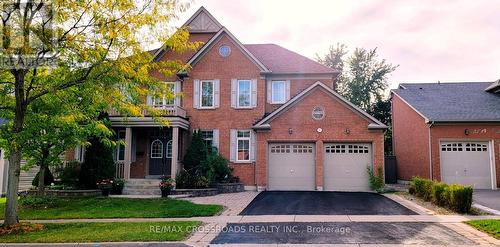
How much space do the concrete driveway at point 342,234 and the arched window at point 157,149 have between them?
1130 centimetres

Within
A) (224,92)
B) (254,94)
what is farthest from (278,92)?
(224,92)

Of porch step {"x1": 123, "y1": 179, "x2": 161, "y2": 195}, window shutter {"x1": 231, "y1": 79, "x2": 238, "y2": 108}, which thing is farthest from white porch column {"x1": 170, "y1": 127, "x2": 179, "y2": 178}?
window shutter {"x1": 231, "y1": 79, "x2": 238, "y2": 108}

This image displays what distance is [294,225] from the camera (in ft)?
32.4

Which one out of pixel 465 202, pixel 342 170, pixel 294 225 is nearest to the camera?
pixel 294 225

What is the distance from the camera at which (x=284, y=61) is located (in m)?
21.9

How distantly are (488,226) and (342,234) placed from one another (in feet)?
12.5

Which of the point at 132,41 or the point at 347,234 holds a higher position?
Answer: the point at 132,41

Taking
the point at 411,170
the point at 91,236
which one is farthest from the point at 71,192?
the point at 411,170

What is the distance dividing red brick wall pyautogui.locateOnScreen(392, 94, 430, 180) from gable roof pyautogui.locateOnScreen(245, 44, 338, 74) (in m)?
5.49

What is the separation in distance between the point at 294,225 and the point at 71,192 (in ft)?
35.9

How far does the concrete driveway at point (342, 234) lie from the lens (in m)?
8.07

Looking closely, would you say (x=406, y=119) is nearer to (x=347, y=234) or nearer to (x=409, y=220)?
(x=409, y=220)

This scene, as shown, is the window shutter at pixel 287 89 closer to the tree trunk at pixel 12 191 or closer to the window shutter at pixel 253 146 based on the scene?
the window shutter at pixel 253 146

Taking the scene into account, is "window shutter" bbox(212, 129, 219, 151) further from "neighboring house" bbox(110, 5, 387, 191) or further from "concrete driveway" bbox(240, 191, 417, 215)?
"concrete driveway" bbox(240, 191, 417, 215)
